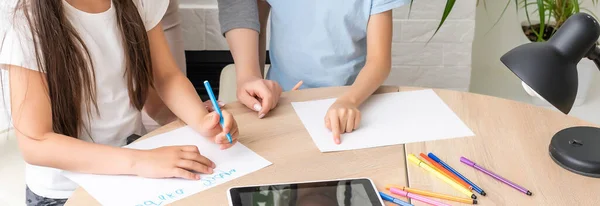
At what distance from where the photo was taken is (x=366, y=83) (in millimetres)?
1171

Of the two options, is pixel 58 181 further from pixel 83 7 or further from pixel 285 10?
pixel 285 10

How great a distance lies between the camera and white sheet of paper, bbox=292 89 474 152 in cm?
99

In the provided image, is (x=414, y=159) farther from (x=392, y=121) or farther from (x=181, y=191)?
(x=181, y=191)

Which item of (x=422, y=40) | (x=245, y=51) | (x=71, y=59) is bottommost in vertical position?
(x=422, y=40)

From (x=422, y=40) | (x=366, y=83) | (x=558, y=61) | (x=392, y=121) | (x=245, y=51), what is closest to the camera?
(x=558, y=61)

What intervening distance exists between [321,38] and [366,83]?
219 millimetres

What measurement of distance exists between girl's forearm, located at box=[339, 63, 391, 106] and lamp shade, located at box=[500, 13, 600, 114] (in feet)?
1.07

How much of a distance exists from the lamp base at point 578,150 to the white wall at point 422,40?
105 centimetres

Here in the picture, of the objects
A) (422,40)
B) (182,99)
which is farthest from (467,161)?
(422,40)

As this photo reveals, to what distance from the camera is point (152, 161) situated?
89 centimetres

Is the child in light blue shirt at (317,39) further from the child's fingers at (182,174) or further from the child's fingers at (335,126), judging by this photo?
the child's fingers at (182,174)

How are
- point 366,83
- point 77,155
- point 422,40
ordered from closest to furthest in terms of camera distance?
point 77,155 < point 366,83 < point 422,40

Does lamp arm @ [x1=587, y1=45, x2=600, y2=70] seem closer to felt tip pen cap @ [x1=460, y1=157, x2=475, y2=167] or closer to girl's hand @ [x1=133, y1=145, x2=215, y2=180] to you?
felt tip pen cap @ [x1=460, y1=157, x2=475, y2=167]

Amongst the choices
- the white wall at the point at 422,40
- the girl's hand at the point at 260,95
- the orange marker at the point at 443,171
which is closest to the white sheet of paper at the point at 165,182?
the girl's hand at the point at 260,95
